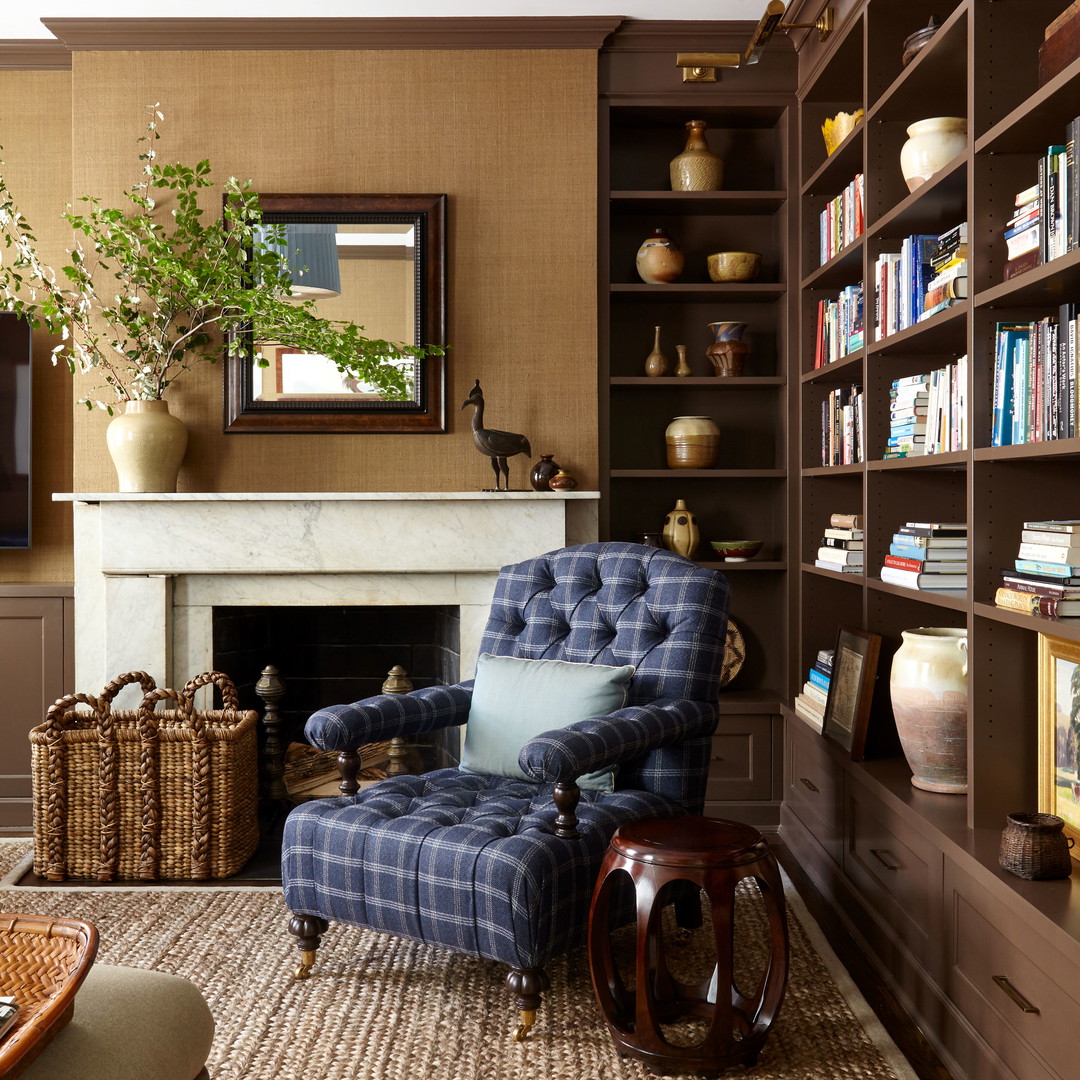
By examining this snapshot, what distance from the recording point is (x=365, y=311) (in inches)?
144

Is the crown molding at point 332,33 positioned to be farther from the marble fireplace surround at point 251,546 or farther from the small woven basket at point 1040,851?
the small woven basket at point 1040,851

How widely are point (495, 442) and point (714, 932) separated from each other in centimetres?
187

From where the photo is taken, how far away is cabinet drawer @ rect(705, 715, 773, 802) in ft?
12.0

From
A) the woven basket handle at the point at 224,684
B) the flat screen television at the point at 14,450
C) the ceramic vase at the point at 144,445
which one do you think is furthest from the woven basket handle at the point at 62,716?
the flat screen television at the point at 14,450

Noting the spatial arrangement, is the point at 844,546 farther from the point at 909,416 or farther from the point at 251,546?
the point at 251,546

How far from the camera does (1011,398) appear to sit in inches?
82.4

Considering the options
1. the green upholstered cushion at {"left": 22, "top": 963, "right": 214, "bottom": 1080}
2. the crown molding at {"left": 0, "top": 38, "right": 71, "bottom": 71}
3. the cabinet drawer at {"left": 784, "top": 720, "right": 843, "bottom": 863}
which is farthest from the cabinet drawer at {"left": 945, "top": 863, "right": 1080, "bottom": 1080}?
the crown molding at {"left": 0, "top": 38, "right": 71, "bottom": 71}

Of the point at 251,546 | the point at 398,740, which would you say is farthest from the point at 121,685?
the point at 398,740

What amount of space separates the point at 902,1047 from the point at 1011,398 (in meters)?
1.41

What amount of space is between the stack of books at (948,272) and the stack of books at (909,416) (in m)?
0.19

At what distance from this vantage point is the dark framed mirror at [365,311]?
12.0 feet

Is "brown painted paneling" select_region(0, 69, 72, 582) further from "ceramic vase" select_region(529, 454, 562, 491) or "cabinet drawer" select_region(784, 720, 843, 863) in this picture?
"cabinet drawer" select_region(784, 720, 843, 863)

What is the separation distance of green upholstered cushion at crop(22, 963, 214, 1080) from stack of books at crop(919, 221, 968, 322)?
2.08 meters

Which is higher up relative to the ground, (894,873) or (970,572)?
(970,572)
